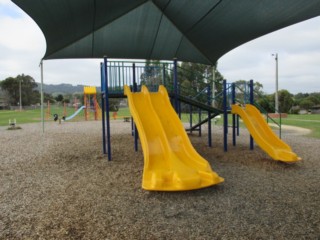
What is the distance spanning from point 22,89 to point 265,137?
87.1 meters

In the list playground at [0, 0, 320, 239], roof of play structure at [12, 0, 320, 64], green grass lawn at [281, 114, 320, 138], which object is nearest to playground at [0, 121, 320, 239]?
playground at [0, 0, 320, 239]

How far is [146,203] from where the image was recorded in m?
4.65

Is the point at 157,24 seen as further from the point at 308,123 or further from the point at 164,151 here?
the point at 308,123

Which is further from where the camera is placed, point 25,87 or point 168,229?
point 25,87

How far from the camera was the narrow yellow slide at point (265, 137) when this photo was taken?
7.21 m

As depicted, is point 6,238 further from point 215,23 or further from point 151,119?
point 215,23

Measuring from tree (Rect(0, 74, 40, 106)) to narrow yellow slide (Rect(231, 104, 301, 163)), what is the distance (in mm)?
76877

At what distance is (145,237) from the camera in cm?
347

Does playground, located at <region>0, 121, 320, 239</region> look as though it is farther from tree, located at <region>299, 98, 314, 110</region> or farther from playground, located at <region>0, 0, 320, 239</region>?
tree, located at <region>299, 98, 314, 110</region>

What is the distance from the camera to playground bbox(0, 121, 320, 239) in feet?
11.9

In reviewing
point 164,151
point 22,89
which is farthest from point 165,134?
point 22,89

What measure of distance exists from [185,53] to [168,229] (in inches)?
437

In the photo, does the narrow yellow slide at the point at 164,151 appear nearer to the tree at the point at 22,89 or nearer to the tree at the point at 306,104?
the tree at the point at 306,104

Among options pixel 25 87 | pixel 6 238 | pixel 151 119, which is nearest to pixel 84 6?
pixel 151 119
